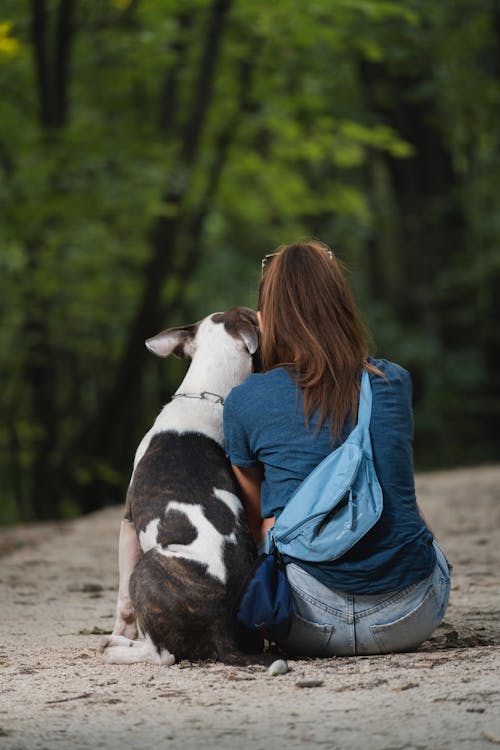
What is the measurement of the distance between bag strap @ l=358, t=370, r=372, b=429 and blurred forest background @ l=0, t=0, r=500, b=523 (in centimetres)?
539

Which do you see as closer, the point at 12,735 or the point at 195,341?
the point at 12,735

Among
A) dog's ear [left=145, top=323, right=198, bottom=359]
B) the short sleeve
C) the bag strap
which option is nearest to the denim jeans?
the short sleeve

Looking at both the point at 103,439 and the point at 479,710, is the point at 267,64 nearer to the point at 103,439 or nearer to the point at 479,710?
the point at 103,439

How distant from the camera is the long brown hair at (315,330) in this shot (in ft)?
13.6

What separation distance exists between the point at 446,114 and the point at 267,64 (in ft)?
19.6

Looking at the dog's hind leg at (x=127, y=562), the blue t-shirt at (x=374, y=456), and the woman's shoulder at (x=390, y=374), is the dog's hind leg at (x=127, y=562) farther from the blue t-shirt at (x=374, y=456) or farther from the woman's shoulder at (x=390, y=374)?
the woman's shoulder at (x=390, y=374)

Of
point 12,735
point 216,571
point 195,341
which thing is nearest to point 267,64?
point 195,341

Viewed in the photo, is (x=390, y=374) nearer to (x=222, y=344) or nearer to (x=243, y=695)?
(x=222, y=344)

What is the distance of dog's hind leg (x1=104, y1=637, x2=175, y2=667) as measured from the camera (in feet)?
13.6

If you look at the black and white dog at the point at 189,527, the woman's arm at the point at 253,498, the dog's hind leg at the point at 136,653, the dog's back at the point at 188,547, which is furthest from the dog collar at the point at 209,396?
the dog's hind leg at the point at 136,653

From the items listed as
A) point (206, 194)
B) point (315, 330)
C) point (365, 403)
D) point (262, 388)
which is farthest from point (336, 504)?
point (206, 194)

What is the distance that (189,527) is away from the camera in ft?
13.7

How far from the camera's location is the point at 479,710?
3199mm

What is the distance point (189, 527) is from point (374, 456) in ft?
2.51
